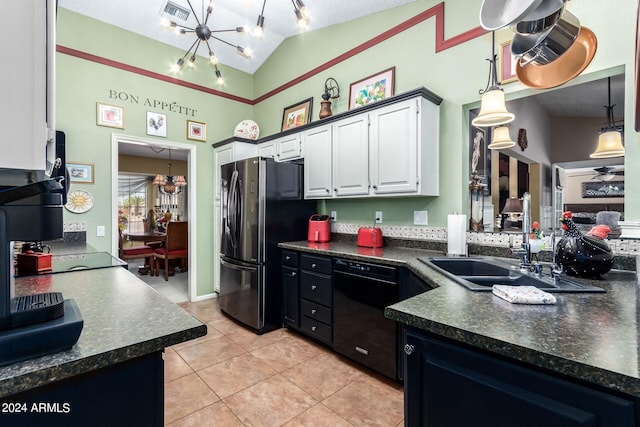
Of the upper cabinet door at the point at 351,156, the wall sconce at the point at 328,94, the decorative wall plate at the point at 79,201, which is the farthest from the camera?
the wall sconce at the point at 328,94

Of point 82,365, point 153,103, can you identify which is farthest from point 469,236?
point 153,103

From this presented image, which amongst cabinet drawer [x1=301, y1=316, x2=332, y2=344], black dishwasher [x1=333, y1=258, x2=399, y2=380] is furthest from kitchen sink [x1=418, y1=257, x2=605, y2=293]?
cabinet drawer [x1=301, y1=316, x2=332, y2=344]

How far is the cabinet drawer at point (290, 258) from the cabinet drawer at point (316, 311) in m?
0.37

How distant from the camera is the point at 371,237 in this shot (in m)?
2.77

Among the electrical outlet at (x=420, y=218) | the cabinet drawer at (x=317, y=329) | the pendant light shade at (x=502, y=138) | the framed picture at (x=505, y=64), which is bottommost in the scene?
the cabinet drawer at (x=317, y=329)

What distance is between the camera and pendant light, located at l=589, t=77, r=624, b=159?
1.88m

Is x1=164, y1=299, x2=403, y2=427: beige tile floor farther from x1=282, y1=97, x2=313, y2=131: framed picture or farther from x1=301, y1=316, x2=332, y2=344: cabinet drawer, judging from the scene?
x1=282, y1=97, x2=313, y2=131: framed picture

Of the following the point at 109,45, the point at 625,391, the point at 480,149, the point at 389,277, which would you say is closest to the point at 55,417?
the point at 625,391

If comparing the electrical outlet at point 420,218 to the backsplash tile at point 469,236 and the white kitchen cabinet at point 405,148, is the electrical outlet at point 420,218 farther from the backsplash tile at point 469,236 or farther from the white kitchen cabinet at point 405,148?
the white kitchen cabinet at point 405,148

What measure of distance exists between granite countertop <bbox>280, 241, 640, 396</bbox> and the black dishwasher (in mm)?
860

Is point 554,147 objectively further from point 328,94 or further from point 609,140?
point 328,94

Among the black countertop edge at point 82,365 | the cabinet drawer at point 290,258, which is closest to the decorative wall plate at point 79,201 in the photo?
the cabinet drawer at point 290,258

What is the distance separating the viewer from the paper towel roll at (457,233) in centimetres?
225

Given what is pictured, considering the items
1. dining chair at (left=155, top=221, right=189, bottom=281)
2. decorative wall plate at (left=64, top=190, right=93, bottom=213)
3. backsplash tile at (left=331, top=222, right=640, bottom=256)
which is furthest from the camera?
dining chair at (left=155, top=221, right=189, bottom=281)
